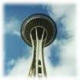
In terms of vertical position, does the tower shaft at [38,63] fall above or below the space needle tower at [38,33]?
below

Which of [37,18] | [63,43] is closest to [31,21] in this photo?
[37,18]

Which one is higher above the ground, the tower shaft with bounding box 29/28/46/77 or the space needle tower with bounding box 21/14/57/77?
the space needle tower with bounding box 21/14/57/77

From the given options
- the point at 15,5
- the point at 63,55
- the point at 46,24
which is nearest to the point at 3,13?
the point at 15,5

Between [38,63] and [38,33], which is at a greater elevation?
[38,33]

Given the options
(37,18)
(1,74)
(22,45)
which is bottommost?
(1,74)

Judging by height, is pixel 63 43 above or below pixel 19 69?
above

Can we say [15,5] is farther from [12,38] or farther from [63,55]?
[63,55]
